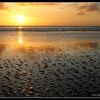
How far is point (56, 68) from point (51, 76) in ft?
14.2

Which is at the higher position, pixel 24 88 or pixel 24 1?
pixel 24 1

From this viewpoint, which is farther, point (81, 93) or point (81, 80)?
point (81, 80)

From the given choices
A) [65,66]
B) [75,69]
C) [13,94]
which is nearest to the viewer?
[13,94]

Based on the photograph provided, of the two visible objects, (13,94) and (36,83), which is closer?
(13,94)

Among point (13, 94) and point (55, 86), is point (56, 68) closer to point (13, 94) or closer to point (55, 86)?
point (55, 86)

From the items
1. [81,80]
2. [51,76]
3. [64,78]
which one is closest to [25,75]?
[51,76]

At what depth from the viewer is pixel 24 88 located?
19094 millimetres

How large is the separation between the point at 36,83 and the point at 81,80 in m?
4.01

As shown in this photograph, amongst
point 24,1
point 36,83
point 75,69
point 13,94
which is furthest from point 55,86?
point 24,1

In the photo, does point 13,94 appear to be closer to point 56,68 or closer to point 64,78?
point 64,78

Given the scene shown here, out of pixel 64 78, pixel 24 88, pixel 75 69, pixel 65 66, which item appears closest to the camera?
pixel 24 88

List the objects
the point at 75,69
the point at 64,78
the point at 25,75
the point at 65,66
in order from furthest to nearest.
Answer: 1. the point at 65,66
2. the point at 75,69
3. the point at 25,75
4. the point at 64,78

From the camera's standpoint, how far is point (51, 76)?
23.5 meters

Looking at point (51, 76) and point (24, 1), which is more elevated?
point (24, 1)
